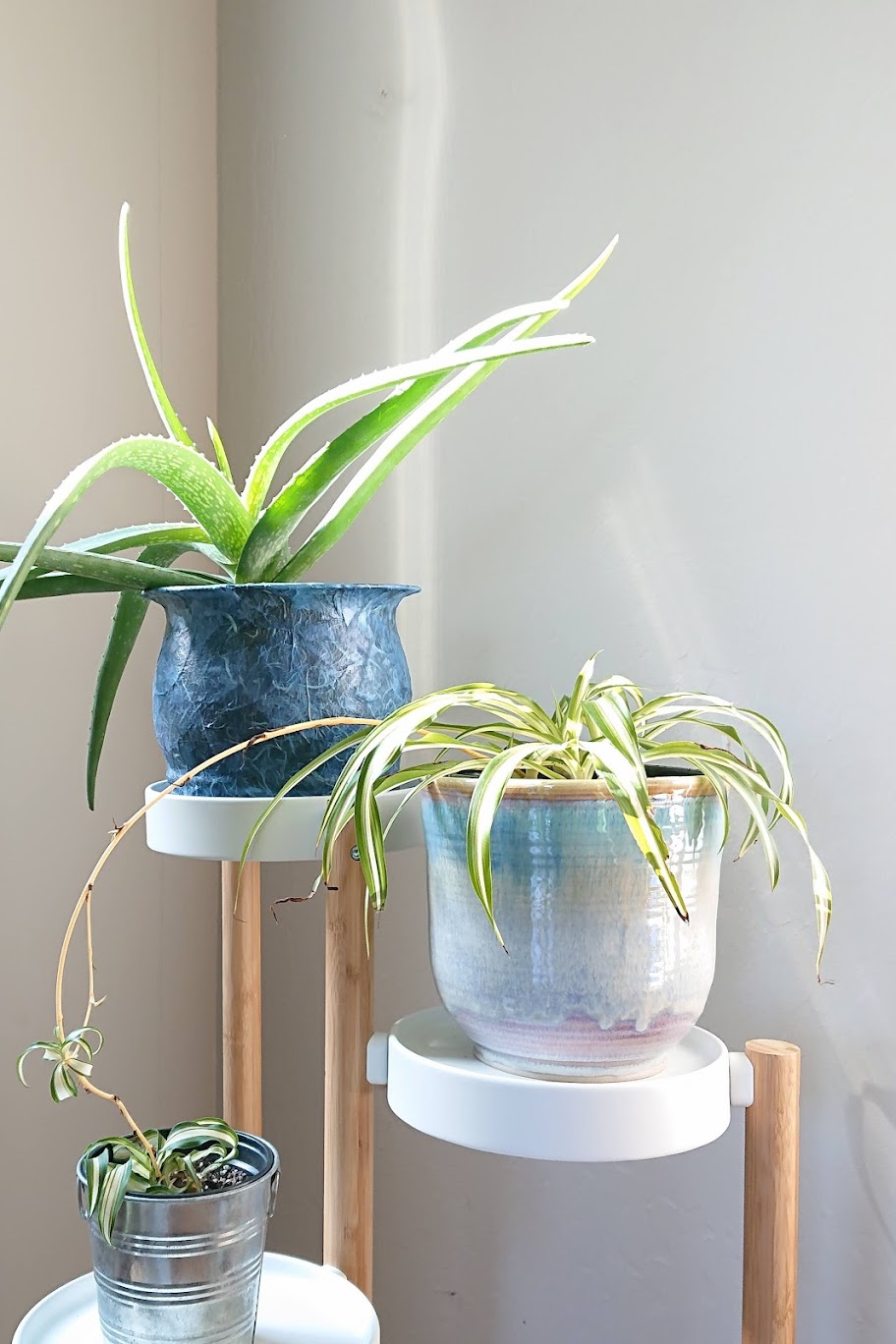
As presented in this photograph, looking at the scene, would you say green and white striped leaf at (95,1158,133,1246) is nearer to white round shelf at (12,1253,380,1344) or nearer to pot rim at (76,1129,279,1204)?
pot rim at (76,1129,279,1204)

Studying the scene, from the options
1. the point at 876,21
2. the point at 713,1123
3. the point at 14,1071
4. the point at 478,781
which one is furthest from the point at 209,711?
the point at 876,21

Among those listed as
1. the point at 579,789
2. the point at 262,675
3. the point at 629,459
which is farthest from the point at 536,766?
the point at 629,459

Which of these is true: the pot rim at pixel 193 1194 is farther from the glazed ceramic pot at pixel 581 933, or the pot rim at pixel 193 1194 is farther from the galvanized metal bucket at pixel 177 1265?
the glazed ceramic pot at pixel 581 933

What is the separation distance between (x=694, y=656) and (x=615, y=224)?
369mm

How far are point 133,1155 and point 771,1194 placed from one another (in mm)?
378

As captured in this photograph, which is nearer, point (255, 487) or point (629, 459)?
point (255, 487)

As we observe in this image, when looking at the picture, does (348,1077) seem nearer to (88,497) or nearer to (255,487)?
(255,487)

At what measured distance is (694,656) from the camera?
0.97 meters

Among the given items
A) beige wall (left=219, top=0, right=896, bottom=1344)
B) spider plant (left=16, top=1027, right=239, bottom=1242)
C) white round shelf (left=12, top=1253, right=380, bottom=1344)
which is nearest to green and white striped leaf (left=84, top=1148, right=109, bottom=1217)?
spider plant (left=16, top=1027, right=239, bottom=1242)

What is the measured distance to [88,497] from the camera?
1058 millimetres

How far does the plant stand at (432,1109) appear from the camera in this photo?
61 cm

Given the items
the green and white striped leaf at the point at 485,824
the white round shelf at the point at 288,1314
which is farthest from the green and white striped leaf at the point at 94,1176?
the green and white striped leaf at the point at 485,824

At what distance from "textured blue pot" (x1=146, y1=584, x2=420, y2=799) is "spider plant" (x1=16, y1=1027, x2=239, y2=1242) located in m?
0.18

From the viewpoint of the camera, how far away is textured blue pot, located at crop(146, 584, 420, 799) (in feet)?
2.30
